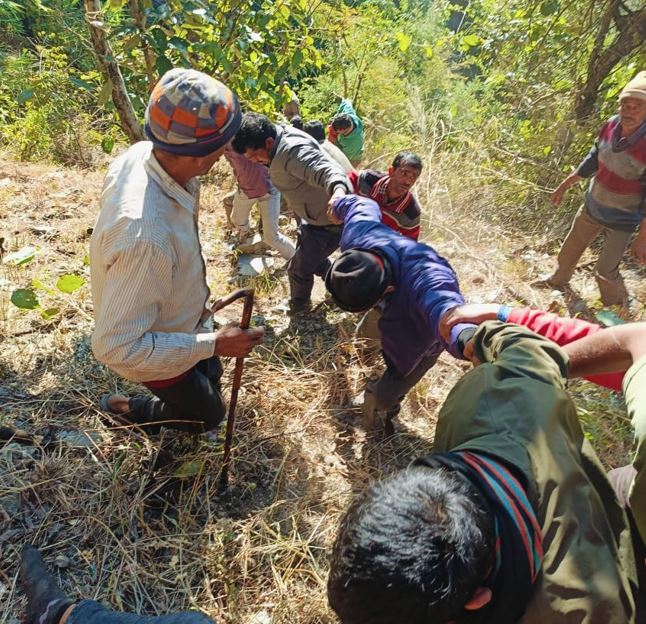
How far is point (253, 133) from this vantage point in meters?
3.09

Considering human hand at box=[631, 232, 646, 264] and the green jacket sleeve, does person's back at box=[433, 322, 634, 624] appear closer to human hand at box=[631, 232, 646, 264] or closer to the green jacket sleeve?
the green jacket sleeve

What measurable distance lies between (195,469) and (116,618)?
743 millimetres

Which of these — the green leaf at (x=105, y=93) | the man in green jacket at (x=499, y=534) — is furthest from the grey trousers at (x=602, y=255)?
the green leaf at (x=105, y=93)

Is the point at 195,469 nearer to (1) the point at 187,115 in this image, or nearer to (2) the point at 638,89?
(1) the point at 187,115

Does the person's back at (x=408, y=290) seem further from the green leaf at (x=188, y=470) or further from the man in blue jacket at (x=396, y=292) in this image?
the green leaf at (x=188, y=470)

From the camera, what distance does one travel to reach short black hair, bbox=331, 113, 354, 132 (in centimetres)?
499

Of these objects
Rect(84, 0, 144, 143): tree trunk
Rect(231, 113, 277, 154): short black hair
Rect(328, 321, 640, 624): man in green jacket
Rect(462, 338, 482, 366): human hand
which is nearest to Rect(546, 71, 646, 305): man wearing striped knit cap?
Rect(231, 113, 277, 154): short black hair

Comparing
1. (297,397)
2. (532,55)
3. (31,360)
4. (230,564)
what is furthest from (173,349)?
(532,55)

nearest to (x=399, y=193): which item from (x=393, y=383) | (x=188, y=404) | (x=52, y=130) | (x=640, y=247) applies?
(x=393, y=383)

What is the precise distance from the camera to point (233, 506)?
2328mm

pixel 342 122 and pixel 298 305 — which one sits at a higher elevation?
pixel 342 122

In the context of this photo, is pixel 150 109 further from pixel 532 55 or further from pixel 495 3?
pixel 495 3

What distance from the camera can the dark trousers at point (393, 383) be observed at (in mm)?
2506

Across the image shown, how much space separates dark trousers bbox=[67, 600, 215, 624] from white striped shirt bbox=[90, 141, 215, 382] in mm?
827
